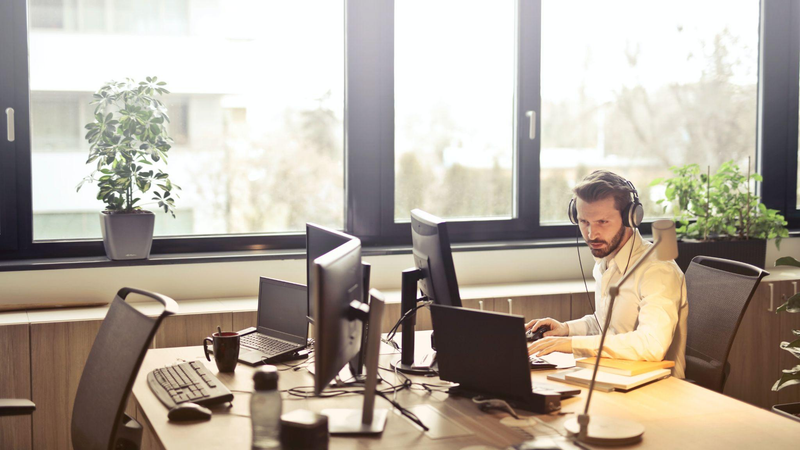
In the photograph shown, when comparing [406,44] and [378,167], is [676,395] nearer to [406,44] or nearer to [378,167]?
[378,167]

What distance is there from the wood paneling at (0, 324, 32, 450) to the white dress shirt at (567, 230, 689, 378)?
6.00 ft

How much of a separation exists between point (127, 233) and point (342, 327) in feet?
5.49

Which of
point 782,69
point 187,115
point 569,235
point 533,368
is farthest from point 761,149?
point 187,115

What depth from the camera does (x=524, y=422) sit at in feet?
5.42

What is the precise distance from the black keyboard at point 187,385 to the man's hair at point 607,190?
122 centimetres

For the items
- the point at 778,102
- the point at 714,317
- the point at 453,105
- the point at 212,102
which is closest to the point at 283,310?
the point at 212,102

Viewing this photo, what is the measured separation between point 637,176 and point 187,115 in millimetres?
2321

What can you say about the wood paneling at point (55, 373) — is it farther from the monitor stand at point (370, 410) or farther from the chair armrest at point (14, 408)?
the monitor stand at point (370, 410)

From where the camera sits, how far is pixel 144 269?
9.83 feet

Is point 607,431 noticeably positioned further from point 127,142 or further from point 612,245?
point 127,142

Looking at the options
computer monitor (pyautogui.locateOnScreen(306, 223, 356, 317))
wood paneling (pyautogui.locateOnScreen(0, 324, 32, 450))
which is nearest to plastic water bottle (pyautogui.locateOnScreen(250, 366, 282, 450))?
computer monitor (pyautogui.locateOnScreen(306, 223, 356, 317))

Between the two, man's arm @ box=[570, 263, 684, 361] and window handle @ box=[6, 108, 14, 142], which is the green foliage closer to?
man's arm @ box=[570, 263, 684, 361]

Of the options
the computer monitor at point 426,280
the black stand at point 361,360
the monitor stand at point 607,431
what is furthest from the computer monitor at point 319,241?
the monitor stand at point 607,431

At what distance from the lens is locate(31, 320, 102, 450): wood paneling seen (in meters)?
2.51
